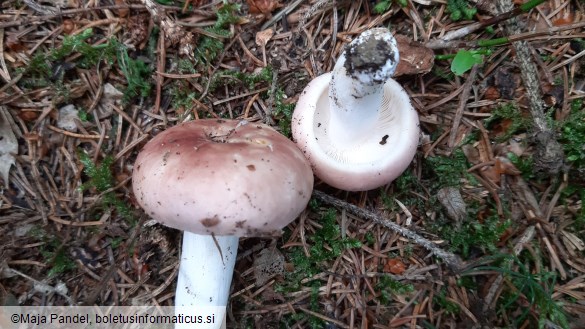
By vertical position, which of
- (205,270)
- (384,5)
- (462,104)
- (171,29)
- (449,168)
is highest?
(384,5)

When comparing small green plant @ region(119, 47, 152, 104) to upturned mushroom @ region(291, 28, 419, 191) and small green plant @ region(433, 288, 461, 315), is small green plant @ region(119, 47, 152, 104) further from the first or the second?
small green plant @ region(433, 288, 461, 315)

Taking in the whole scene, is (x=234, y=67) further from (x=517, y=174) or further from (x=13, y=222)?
(x=517, y=174)

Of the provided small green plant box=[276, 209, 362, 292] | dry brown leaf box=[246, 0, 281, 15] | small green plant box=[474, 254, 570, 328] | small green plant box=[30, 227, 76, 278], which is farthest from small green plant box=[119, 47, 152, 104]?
small green plant box=[474, 254, 570, 328]

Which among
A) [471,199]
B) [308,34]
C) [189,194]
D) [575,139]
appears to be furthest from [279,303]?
[575,139]

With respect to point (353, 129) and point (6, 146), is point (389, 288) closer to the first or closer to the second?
point (353, 129)

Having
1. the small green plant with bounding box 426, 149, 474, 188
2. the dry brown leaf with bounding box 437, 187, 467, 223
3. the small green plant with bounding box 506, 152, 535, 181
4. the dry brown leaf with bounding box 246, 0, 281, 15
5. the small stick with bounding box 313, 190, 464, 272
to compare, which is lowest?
the small stick with bounding box 313, 190, 464, 272

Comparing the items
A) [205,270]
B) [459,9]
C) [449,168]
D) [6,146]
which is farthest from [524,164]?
[6,146]

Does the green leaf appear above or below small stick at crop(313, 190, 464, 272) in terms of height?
above
